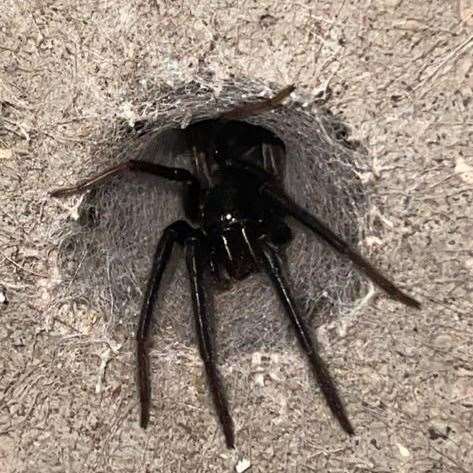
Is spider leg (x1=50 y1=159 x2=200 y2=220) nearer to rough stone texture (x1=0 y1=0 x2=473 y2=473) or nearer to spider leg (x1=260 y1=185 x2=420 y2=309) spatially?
rough stone texture (x1=0 y1=0 x2=473 y2=473)

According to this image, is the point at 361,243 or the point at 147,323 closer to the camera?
the point at 361,243

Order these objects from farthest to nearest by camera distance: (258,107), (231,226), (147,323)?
(231,226)
(147,323)
(258,107)

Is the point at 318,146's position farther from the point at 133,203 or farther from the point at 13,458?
the point at 13,458

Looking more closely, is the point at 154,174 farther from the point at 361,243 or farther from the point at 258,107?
the point at 361,243

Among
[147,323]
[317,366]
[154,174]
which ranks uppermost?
[154,174]

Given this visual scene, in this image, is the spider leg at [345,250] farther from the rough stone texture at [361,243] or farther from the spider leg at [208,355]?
the spider leg at [208,355]

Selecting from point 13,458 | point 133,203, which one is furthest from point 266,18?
point 13,458

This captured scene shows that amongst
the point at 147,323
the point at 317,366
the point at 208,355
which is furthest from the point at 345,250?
the point at 147,323
